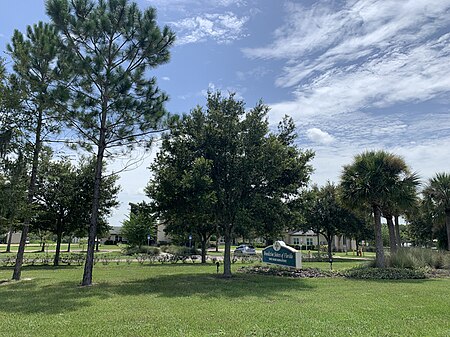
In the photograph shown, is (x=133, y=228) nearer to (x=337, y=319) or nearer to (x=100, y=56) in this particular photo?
(x=100, y=56)

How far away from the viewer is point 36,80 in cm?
1334

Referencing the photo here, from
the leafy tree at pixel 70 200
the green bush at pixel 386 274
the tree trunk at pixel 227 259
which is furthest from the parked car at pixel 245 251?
the green bush at pixel 386 274

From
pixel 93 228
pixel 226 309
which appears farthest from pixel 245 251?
pixel 226 309

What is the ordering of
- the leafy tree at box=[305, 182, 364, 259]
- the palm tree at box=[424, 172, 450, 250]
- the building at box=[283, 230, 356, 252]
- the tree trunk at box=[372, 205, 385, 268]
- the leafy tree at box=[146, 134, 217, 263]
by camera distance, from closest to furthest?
the leafy tree at box=[146, 134, 217, 263]
the tree trunk at box=[372, 205, 385, 268]
the palm tree at box=[424, 172, 450, 250]
the leafy tree at box=[305, 182, 364, 259]
the building at box=[283, 230, 356, 252]

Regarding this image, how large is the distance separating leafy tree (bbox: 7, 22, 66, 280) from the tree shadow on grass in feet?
12.0

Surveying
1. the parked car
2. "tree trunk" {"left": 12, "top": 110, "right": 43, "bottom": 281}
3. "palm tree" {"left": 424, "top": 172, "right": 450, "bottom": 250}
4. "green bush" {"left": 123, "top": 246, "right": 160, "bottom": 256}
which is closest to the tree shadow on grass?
"tree trunk" {"left": 12, "top": 110, "right": 43, "bottom": 281}

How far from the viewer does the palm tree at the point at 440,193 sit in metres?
21.4

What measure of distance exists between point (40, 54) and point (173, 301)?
1143 cm

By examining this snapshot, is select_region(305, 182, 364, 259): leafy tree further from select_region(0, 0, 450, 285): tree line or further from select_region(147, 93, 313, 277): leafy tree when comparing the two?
select_region(147, 93, 313, 277): leafy tree

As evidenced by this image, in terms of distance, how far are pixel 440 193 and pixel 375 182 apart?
23.7 feet

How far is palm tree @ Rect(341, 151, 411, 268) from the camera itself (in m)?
17.2

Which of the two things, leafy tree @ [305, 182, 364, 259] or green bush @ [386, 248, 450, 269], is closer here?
green bush @ [386, 248, 450, 269]

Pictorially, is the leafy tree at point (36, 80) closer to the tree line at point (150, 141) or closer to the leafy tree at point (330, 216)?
the tree line at point (150, 141)

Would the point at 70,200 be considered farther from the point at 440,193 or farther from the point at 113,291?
the point at 440,193
